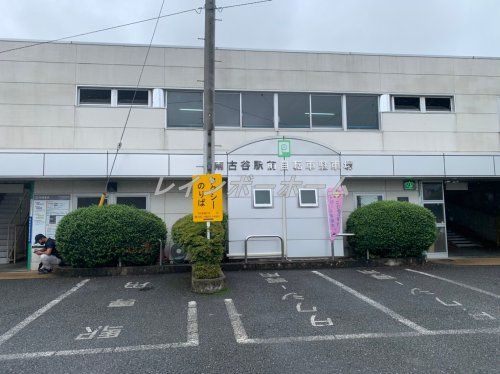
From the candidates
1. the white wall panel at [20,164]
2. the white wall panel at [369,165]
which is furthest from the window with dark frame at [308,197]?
the white wall panel at [20,164]

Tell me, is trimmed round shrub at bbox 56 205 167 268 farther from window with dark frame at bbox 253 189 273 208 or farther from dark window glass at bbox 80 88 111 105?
dark window glass at bbox 80 88 111 105

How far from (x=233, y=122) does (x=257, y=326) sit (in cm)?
758

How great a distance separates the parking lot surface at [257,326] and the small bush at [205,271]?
0.41m

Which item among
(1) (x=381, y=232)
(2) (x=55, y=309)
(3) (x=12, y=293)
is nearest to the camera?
(2) (x=55, y=309)

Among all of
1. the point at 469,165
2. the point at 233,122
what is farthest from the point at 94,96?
the point at 469,165

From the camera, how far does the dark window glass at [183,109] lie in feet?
36.6

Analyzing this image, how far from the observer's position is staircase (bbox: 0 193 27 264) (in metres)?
11.7

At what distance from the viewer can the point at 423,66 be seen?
40.0 ft

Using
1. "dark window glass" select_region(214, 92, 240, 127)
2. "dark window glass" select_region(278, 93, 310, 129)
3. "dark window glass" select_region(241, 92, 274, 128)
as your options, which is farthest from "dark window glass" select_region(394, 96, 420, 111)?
"dark window glass" select_region(214, 92, 240, 127)

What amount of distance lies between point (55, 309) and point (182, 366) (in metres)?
3.34

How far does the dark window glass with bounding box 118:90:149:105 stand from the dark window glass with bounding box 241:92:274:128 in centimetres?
308

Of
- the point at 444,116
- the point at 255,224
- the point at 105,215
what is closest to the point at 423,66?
the point at 444,116

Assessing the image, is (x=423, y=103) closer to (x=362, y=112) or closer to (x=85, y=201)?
(x=362, y=112)

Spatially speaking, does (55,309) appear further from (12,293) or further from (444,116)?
(444,116)
